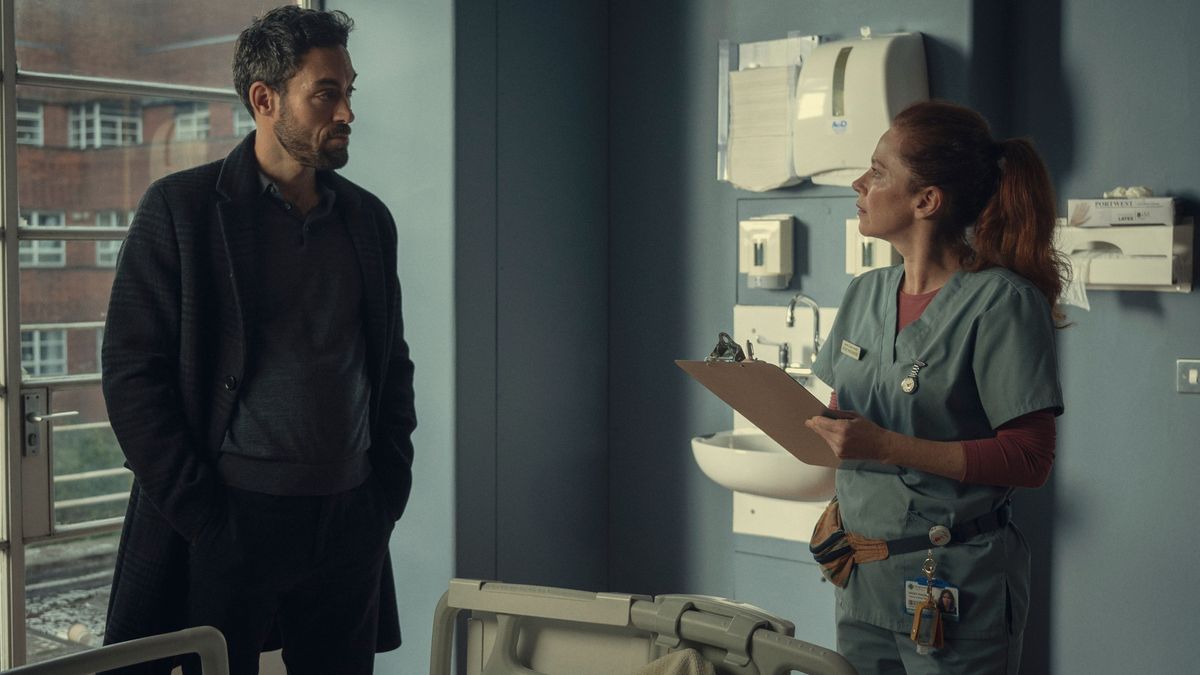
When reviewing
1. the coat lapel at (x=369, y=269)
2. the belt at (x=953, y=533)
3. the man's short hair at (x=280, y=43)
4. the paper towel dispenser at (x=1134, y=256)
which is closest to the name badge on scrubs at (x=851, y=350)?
the belt at (x=953, y=533)

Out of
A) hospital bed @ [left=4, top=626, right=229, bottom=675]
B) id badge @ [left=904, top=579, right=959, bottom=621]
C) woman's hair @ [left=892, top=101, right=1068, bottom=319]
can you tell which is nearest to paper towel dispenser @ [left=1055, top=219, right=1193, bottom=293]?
woman's hair @ [left=892, top=101, right=1068, bottom=319]

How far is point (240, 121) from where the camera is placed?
3291 millimetres

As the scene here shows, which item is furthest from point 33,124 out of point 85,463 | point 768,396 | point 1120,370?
point 1120,370

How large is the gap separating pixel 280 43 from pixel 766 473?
5.00 ft

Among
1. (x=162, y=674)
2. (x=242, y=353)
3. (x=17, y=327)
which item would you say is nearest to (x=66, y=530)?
(x=17, y=327)

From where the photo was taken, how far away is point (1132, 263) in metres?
2.77

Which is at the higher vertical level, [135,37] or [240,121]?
[135,37]

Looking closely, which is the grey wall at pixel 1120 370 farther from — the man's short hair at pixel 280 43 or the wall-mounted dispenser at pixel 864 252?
the man's short hair at pixel 280 43

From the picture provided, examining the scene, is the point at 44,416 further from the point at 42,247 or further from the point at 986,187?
the point at 986,187

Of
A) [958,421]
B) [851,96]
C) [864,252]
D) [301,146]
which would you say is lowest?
[958,421]

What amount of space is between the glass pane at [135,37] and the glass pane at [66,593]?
1.17 meters

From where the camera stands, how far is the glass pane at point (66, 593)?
2900 mm

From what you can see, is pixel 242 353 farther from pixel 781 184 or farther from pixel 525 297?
pixel 781 184

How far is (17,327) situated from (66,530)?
514 millimetres
